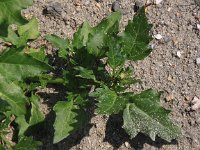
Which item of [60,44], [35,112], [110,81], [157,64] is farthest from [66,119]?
[157,64]

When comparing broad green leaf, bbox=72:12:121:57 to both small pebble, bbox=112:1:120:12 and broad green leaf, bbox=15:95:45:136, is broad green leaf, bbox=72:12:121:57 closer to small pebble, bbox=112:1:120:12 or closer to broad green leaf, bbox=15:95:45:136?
small pebble, bbox=112:1:120:12

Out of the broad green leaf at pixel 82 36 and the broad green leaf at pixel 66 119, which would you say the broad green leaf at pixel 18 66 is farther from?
the broad green leaf at pixel 82 36

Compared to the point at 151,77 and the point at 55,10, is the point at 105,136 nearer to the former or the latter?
the point at 151,77

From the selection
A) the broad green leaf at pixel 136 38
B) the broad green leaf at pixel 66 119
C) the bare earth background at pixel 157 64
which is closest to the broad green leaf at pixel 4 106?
the broad green leaf at pixel 66 119

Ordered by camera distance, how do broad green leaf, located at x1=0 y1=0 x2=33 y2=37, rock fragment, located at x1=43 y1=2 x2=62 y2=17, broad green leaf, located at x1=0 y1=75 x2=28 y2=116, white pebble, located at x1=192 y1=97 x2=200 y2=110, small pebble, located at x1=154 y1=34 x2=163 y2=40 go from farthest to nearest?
rock fragment, located at x1=43 y1=2 x2=62 y2=17 → small pebble, located at x1=154 y1=34 x2=163 y2=40 → white pebble, located at x1=192 y1=97 x2=200 y2=110 → broad green leaf, located at x1=0 y1=75 x2=28 y2=116 → broad green leaf, located at x1=0 y1=0 x2=33 y2=37

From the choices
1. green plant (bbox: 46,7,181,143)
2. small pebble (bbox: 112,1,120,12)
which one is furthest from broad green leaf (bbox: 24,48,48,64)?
small pebble (bbox: 112,1,120,12)

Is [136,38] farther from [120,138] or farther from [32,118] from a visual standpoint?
[32,118]
